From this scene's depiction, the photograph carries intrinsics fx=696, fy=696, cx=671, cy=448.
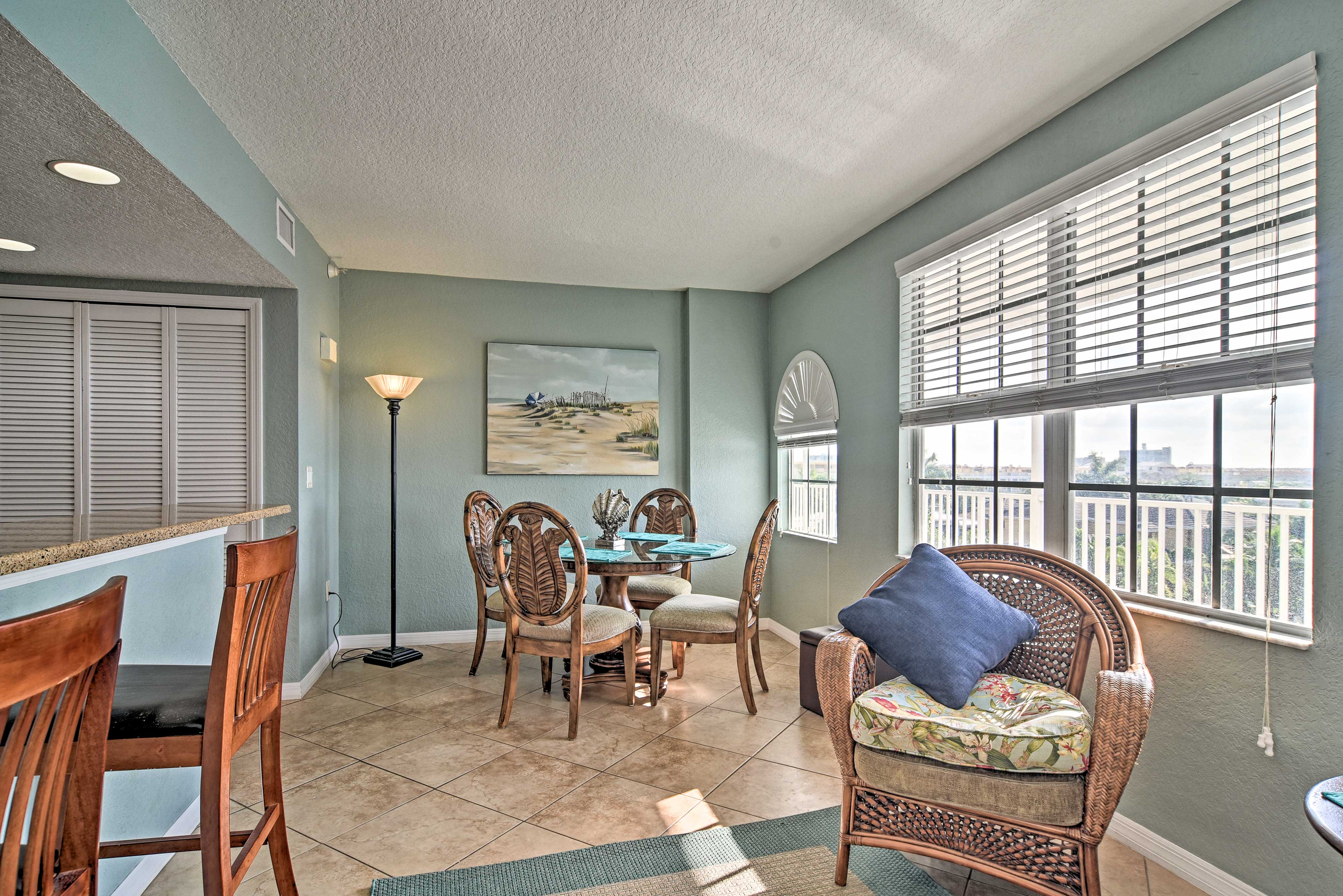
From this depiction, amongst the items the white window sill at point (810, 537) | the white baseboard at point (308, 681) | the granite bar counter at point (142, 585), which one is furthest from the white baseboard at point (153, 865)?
Answer: the white window sill at point (810, 537)

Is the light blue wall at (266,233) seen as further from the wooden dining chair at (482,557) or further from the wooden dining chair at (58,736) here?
the wooden dining chair at (58,736)

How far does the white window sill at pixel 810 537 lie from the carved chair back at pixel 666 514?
2.27 feet

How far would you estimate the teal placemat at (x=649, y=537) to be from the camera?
12.9 feet

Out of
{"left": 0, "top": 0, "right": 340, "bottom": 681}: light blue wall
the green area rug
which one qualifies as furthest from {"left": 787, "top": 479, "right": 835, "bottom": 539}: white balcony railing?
{"left": 0, "top": 0, "right": 340, "bottom": 681}: light blue wall

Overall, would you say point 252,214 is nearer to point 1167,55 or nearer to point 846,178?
point 846,178

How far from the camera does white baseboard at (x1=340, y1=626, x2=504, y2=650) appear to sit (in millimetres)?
4559

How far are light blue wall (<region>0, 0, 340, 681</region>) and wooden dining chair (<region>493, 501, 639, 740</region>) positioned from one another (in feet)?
4.25

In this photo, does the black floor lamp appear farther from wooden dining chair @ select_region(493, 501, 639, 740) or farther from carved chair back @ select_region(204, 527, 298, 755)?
carved chair back @ select_region(204, 527, 298, 755)

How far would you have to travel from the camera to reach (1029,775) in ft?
5.70

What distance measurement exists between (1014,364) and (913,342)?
2.39 feet

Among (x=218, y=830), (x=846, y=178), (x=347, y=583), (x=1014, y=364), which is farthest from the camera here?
(x=347, y=583)

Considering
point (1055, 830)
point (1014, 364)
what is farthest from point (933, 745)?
point (1014, 364)

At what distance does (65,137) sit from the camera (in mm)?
1958

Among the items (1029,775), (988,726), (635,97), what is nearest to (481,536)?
(635,97)
